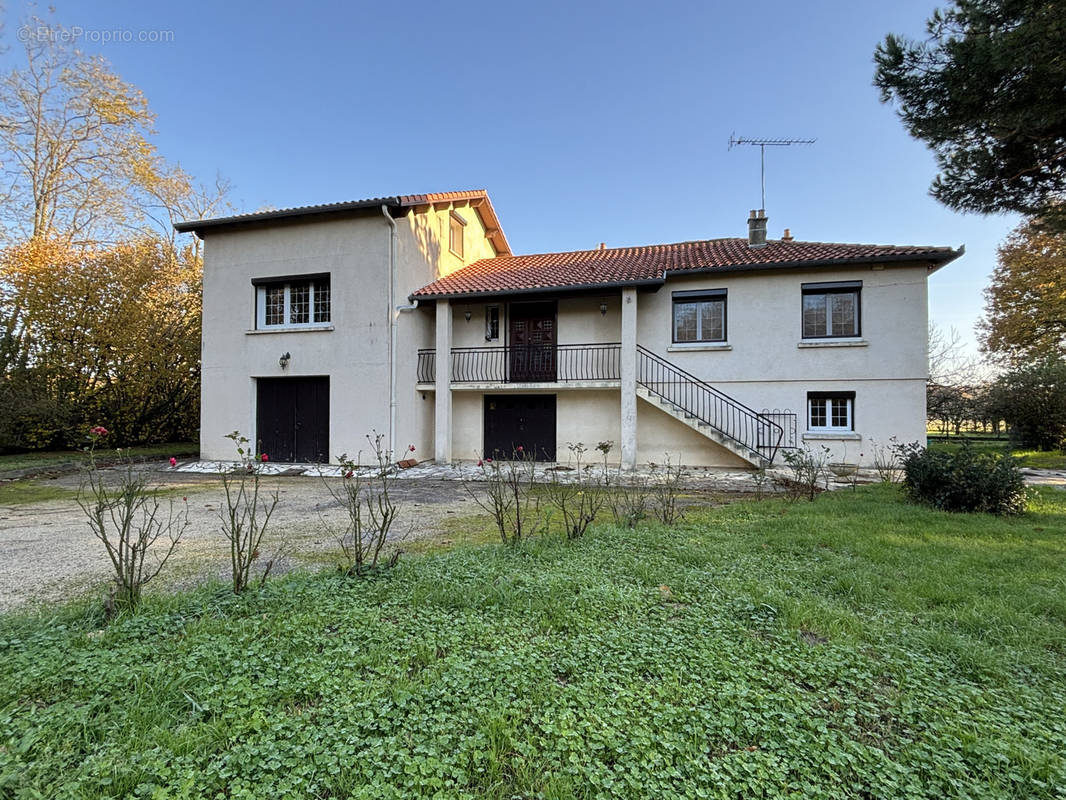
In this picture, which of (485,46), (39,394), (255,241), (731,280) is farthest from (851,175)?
(39,394)

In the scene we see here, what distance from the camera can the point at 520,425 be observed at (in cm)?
1345

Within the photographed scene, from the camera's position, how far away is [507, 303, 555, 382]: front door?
13.2 metres

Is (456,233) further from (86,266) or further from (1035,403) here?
(1035,403)

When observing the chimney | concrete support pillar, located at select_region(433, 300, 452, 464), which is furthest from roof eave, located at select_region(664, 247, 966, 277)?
concrete support pillar, located at select_region(433, 300, 452, 464)

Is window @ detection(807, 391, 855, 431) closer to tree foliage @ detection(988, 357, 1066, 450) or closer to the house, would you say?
the house

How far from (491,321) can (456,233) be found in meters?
3.95

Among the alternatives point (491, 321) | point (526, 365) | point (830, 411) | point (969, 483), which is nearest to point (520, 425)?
point (526, 365)

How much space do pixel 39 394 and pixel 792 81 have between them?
2105cm

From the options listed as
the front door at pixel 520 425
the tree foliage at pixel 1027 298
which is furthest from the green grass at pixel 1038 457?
the front door at pixel 520 425

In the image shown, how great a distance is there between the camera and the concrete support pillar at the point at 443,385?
12.6m

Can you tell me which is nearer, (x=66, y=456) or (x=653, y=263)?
(x=66, y=456)

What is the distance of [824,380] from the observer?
456 inches

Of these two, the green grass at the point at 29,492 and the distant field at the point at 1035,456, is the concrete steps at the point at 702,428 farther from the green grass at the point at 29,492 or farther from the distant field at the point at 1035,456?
the green grass at the point at 29,492

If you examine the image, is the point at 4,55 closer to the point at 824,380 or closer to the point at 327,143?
the point at 327,143
